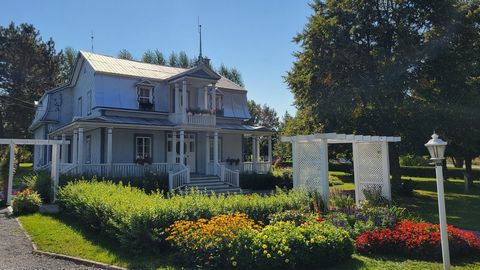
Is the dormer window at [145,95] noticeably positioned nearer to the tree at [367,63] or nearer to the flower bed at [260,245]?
the tree at [367,63]

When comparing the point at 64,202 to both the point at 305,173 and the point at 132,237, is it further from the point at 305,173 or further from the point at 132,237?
the point at 305,173

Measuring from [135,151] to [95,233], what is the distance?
12384 mm

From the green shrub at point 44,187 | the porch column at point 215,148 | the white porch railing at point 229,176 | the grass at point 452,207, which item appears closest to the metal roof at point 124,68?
the porch column at point 215,148

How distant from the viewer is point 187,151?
24797mm

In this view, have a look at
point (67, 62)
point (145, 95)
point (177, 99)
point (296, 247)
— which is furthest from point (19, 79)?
point (296, 247)

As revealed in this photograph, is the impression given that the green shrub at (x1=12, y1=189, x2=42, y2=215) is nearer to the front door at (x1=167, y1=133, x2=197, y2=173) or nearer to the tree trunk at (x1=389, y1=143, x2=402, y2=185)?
the front door at (x1=167, y1=133, x2=197, y2=173)

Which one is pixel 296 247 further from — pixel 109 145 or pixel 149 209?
pixel 109 145

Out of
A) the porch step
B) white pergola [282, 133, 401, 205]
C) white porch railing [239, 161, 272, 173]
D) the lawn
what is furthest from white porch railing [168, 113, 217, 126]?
the lawn

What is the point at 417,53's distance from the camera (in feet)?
62.8

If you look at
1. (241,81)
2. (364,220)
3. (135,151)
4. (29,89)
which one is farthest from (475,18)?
(29,89)

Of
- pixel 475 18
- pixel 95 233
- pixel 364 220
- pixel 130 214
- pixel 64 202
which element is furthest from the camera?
pixel 475 18

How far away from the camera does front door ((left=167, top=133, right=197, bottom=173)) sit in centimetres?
2409

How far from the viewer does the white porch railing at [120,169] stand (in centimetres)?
1969

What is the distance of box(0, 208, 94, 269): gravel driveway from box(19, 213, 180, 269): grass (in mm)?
300
